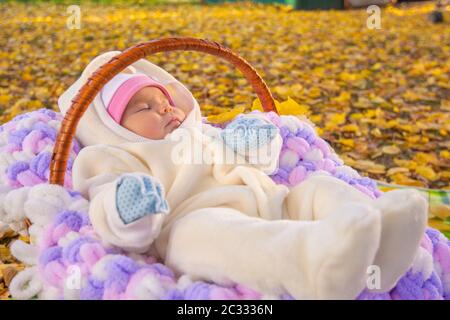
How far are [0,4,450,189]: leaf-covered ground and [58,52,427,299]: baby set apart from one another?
172 centimetres

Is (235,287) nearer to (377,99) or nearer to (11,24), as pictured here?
(377,99)

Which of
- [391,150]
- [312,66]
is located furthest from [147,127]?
[312,66]

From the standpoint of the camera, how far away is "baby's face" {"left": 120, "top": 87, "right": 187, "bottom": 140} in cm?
199

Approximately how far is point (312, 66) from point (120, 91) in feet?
14.0

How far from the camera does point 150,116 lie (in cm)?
200

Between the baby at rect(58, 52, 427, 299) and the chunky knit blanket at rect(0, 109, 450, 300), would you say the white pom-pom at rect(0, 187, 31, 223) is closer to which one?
the chunky knit blanket at rect(0, 109, 450, 300)

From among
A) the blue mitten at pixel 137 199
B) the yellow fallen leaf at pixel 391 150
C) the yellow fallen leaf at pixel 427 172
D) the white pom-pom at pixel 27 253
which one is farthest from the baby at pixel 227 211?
the yellow fallen leaf at pixel 391 150

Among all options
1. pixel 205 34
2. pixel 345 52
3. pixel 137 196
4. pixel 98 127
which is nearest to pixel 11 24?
pixel 205 34

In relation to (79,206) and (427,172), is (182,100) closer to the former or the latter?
(79,206)

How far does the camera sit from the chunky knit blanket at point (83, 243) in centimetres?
147

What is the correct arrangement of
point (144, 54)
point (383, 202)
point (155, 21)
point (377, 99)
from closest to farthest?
1. point (383, 202)
2. point (144, 54)
3. point (377, 99)
4. point (155, 21)
